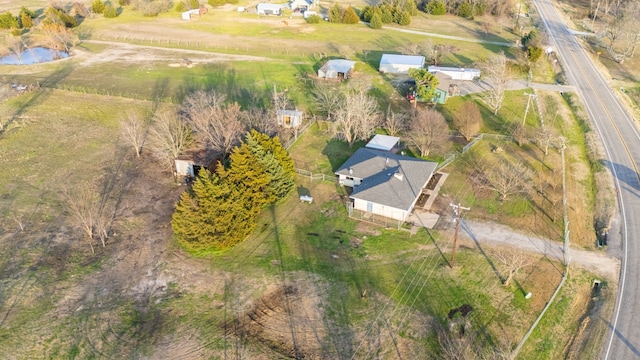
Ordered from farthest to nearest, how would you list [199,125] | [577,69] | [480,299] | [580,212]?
[577,69] → [199,125] → [580,212] → [480,299]

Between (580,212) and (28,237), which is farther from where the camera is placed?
(580,212)

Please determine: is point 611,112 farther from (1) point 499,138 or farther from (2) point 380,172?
(2) point 380,172

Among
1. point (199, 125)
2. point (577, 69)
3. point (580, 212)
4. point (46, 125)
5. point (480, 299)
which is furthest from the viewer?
point (577, 69)

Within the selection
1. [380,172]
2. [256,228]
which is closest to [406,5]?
[380,172]

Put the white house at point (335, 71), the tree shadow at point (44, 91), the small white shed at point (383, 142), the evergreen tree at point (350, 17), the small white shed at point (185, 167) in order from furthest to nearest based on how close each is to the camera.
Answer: the evergreen tree at point (350, 17), the white house at point (335, 71), the tree shadow at point (44, 91), the small white shed at point (383, 142), the small white shed at point (185, 167)

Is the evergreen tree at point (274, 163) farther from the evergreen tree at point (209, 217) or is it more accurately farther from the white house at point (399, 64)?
the white house at point (399, 64)

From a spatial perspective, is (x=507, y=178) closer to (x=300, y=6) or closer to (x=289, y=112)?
(x=289, y=112)

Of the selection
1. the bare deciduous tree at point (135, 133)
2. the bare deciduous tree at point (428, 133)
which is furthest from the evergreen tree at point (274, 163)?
the bare deciduous tree at point (428, 133)
